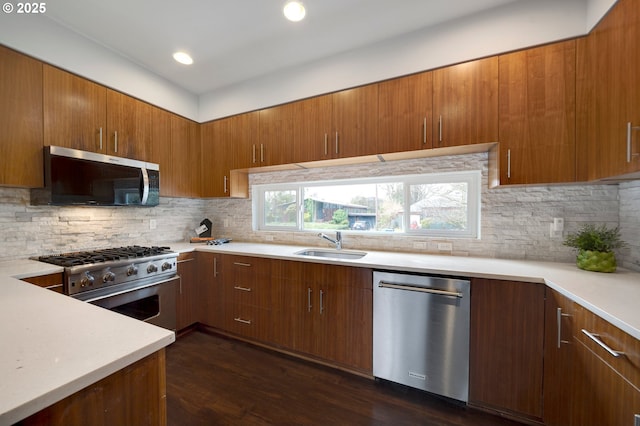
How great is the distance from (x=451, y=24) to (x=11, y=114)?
319cm

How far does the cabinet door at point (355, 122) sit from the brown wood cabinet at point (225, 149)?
3.01 feet

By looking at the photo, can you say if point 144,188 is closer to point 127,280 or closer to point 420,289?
point 127,280

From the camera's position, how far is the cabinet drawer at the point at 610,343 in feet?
2.97

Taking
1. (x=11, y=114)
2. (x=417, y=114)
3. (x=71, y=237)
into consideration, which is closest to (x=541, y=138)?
(x=417, y=114)

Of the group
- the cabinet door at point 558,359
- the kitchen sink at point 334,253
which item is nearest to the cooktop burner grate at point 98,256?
→ the kitchen sink at point 334,253

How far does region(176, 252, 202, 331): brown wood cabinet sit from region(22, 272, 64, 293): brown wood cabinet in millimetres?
873

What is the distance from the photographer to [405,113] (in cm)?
200

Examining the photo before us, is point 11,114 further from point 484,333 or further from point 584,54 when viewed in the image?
point 584,54

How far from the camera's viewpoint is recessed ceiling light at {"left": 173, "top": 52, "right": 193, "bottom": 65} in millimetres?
2240

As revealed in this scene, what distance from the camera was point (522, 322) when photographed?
1.48 metres

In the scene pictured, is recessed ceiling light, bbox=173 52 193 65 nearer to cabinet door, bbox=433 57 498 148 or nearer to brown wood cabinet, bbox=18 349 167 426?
cabinet door, bbox=433 57 498 148

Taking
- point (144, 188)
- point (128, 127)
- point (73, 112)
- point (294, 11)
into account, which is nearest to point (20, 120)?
point (73, 112)

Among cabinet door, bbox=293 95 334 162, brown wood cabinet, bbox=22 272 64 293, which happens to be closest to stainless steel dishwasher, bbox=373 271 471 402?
cabinet door, bbox=293 95 334 162

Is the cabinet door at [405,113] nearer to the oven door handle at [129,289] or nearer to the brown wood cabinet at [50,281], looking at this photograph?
the oven door handle at [129,289]
